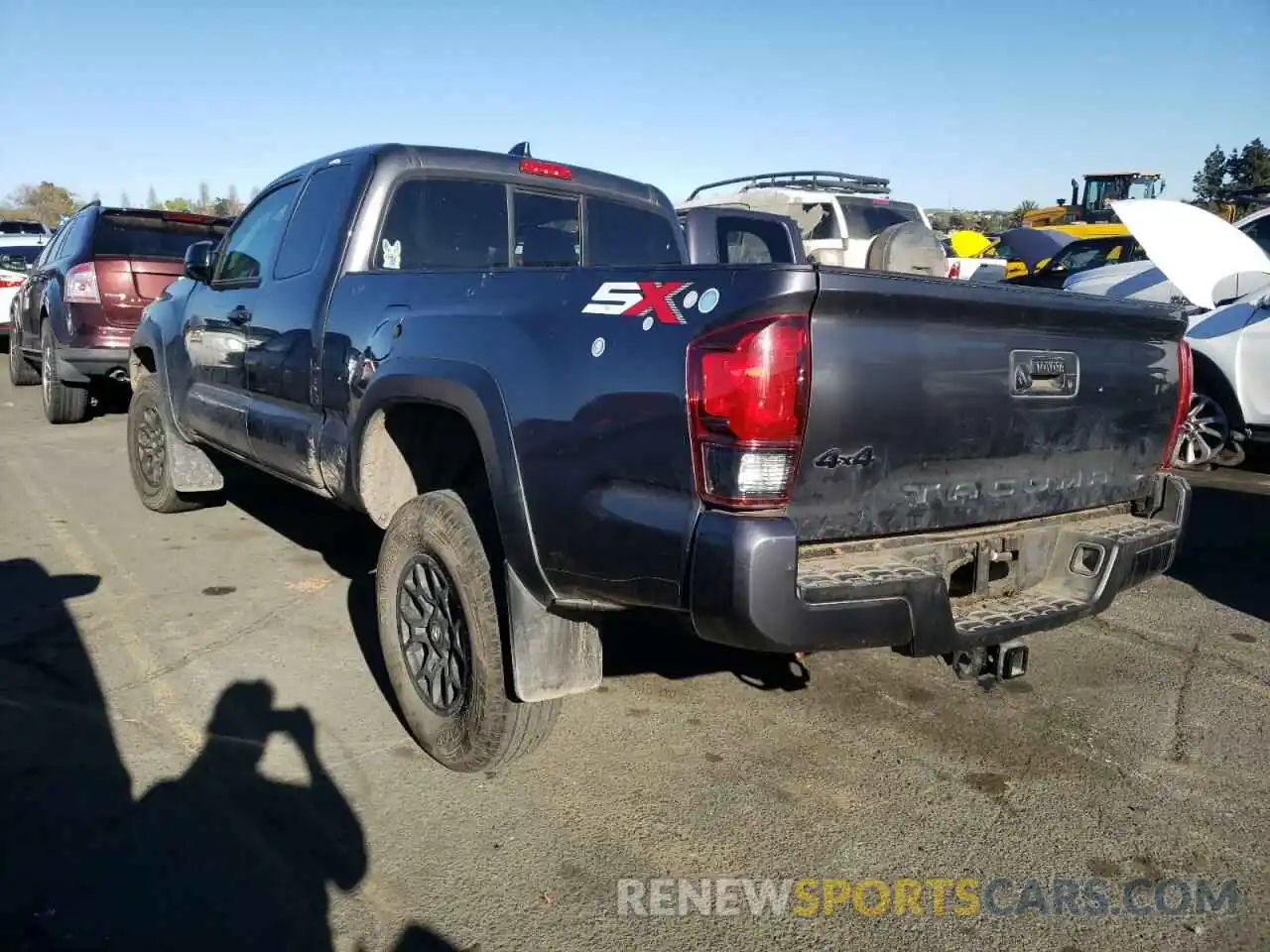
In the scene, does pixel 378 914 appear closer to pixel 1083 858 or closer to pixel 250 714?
pixel 250 714

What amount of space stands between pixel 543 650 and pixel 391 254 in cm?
183

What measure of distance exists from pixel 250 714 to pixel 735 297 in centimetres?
242

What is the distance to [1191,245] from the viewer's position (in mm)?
6109

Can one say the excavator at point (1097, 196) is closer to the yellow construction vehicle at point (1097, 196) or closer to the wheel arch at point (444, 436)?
the yellow construction vehicle at point (1097, 196)

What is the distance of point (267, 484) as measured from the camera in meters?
7.26

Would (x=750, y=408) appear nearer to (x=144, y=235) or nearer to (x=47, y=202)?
(x=144, y=235)

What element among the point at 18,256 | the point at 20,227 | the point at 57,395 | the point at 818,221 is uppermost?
the point at 20,227

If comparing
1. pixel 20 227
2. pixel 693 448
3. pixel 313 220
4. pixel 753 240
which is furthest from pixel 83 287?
pixel 20 227

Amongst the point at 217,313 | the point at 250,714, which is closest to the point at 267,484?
the point at 217,313

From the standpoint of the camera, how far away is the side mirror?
504 centimetres

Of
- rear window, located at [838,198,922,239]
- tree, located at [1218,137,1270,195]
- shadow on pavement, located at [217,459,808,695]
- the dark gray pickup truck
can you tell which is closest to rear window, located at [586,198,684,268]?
the dark gray pickup truck

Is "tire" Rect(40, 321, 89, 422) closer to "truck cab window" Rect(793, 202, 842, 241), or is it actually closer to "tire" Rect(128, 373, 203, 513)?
"tire" Rect(128, 373, 203, 513)

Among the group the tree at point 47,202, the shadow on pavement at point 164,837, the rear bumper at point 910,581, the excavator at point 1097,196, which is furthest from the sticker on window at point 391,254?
the tree at point 47,202

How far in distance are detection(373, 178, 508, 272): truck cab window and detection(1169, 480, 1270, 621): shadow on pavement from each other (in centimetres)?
327
